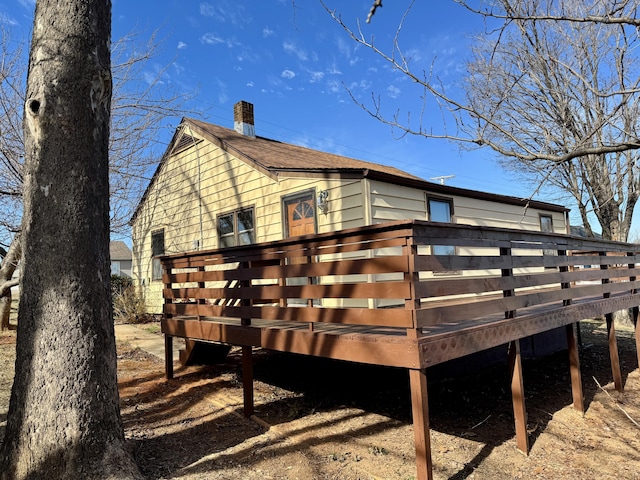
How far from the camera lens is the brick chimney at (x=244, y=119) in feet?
38.8

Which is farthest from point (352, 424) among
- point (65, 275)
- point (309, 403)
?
point (65, 275)

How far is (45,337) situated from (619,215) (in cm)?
1417

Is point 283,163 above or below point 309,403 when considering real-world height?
above

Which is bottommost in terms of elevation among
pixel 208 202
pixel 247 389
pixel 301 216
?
pixel 247 389

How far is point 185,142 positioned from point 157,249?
318cm

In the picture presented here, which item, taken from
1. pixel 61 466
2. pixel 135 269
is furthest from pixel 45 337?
pixel 135 269

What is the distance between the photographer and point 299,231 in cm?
802

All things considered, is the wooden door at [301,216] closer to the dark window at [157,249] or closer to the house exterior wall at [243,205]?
the house exterior wall at [243,205]

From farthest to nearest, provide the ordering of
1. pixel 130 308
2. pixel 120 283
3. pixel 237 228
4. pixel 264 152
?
1. pixel 120 283
2. pixel 130 308
3. pixel 264 152
4. pixel 237 228

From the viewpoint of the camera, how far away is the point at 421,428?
3.27 m

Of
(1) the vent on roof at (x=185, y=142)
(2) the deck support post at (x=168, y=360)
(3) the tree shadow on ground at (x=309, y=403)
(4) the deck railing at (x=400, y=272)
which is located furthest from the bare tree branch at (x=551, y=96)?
(1) the vent on roof at (x=185, y=142)

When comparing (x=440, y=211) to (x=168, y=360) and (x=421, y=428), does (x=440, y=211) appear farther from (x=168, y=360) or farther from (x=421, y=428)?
(x=421, y=428)

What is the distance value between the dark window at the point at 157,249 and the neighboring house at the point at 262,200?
0.03 meters

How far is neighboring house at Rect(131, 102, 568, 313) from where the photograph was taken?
7184mm
